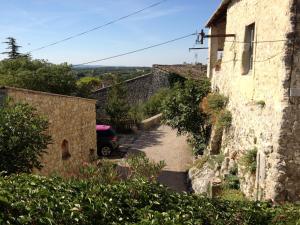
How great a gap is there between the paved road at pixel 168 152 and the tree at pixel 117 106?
1933mm

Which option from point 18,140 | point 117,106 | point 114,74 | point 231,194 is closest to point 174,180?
point 231,194

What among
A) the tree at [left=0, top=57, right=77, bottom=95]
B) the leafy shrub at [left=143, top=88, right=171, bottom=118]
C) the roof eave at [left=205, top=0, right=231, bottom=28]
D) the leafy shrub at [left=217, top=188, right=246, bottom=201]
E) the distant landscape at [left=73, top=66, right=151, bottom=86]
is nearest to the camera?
the leafy shrub at [left=217, top=188, right=246, bottom=201]

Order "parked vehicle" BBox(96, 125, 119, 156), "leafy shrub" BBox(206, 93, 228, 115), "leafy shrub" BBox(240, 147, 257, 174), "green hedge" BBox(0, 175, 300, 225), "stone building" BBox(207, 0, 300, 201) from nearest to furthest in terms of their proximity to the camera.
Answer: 1. "green hedge" BBox(0, 175, 300, 225)
2. "stone building" BBox(207, 0, 300, 201)
3. "leafy shrub" BBox(240, 147, 257, 174)
4. "leafy shrub" BBox(206, 93, 228, 115)
5. "parked vehicle" BBox(96, 125, 119, 156)

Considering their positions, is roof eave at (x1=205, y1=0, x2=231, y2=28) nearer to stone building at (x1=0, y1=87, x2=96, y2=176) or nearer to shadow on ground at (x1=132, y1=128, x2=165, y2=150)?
stone building at (x1=0, y1=87, x2=96, y2=176)

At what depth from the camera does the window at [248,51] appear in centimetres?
1097

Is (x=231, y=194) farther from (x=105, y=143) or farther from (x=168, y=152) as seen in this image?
(x=105, y=143)

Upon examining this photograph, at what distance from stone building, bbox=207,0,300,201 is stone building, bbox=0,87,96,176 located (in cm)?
523

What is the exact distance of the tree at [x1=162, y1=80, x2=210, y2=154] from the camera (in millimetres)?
15273

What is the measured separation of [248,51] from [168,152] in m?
8.28

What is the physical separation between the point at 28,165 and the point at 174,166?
9168mm

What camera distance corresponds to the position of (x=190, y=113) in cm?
1523

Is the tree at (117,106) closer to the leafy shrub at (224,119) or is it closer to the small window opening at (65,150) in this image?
the small window opening at (65,150)

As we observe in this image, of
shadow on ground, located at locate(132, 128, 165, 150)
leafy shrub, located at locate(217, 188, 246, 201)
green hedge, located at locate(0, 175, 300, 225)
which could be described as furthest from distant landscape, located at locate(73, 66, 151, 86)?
green hedge, located at locate(0, 175, 300, 225)

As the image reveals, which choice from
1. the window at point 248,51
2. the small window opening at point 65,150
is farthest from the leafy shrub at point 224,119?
the small window opening at point 65,150
